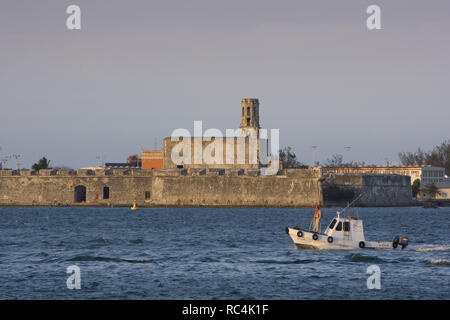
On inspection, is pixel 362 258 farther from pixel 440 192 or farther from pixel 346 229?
pixel 440 192

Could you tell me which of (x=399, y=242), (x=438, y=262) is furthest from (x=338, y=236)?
(x=438, y=262)

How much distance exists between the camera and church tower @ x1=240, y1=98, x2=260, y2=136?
105688 mm

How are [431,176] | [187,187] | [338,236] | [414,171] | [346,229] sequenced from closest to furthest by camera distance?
[338,236], [346,229], [187,187], [414,171], [431,176]

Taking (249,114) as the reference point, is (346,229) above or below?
below

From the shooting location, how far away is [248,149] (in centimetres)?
10494

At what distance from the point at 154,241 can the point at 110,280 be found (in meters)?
16.2

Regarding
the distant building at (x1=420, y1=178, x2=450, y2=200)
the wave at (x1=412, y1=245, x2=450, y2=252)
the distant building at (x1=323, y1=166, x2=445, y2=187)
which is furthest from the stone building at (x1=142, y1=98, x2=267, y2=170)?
the wave at (x1=412, y1=245, x2=450, y2=252)

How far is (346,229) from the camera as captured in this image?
1378 inches

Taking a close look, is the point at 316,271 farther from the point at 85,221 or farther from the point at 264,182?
the point at 264,182

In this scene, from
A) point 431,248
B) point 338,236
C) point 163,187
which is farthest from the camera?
point 163,187

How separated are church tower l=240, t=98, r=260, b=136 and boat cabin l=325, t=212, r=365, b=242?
70.8 metres

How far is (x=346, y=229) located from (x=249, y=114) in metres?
71.4

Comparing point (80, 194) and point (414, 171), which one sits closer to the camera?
point (80, 194)

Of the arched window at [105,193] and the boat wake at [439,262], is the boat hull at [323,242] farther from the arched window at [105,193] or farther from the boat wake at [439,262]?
the arched window at [105,193]
